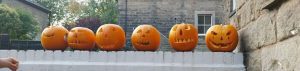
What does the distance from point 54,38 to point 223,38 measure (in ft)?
4.91

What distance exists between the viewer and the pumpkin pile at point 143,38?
4.60m

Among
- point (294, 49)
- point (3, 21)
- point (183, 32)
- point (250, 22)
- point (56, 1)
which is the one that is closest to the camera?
point (294, 49)

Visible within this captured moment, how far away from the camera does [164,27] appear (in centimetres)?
1650

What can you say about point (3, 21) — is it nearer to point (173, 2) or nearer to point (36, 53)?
point (173, 2)

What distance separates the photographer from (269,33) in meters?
3.64

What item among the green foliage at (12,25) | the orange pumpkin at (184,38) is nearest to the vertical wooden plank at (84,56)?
the orange pumpkin at (184,38)

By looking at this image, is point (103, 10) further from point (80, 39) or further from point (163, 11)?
point (80, 39)

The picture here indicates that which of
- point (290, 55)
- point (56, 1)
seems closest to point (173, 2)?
point (290, 55)

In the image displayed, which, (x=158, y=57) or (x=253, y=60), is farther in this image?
(x=158, y=57)

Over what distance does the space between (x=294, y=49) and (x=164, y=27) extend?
44.3 feet

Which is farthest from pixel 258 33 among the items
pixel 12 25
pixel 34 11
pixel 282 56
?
pixel 34 11

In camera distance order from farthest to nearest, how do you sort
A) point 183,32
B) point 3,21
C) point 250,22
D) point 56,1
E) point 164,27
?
point 56,1 < point 3,21 < point 164,27 < point 183,32 < point 250,22

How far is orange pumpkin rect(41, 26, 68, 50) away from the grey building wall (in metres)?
11.4

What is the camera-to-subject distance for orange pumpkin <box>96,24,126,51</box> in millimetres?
4637
